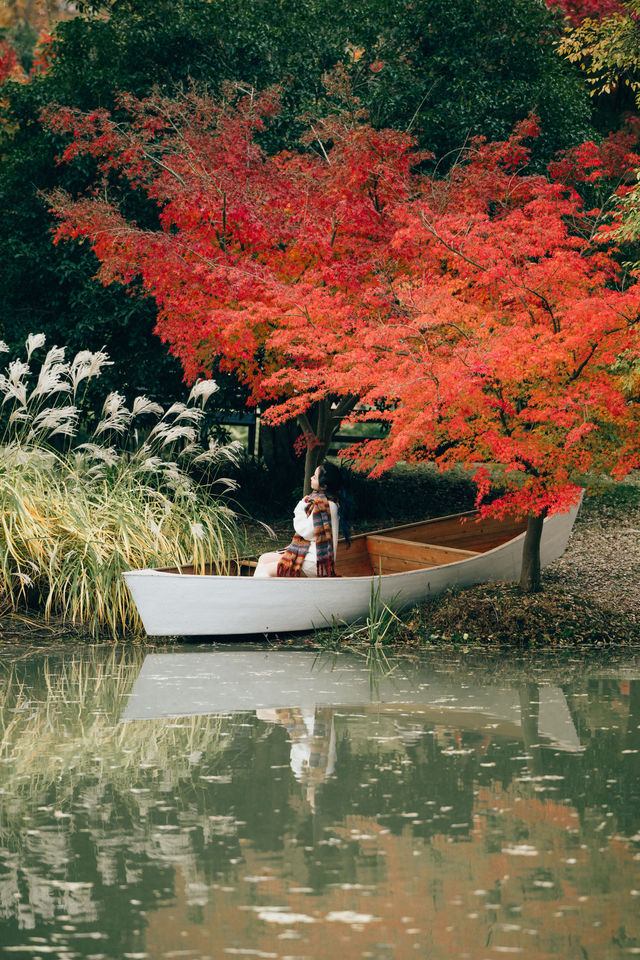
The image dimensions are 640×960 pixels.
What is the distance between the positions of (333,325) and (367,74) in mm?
5180

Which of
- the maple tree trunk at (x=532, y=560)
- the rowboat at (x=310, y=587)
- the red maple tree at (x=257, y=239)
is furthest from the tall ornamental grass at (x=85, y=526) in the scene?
the maple tree trunk at (x=532, y=560)

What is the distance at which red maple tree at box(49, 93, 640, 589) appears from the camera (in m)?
8.14

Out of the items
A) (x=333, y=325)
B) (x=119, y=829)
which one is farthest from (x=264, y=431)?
(x=119, y=829)

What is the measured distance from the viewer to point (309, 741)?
592cm

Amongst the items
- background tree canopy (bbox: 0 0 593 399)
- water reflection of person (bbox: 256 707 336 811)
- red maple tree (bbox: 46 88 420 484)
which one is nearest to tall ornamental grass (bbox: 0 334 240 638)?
red maple tree (bbox: 46 88 420 484)

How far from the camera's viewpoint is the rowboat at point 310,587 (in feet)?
26.4

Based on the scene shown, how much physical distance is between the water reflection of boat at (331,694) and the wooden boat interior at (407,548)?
1290 mm

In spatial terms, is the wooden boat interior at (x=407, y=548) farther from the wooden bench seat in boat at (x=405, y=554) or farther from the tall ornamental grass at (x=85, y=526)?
the tall ornamental grass at (x=85, y=526)

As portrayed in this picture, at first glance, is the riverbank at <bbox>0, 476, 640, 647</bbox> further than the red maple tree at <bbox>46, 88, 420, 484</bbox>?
No

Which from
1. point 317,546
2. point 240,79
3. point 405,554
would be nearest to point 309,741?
point 317,546

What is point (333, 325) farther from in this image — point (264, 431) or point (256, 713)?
point (264, 431)

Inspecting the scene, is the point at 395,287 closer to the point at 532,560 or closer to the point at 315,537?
the point at 315,537

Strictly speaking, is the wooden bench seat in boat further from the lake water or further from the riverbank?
the lake water

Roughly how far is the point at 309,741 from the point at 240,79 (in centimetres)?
929
